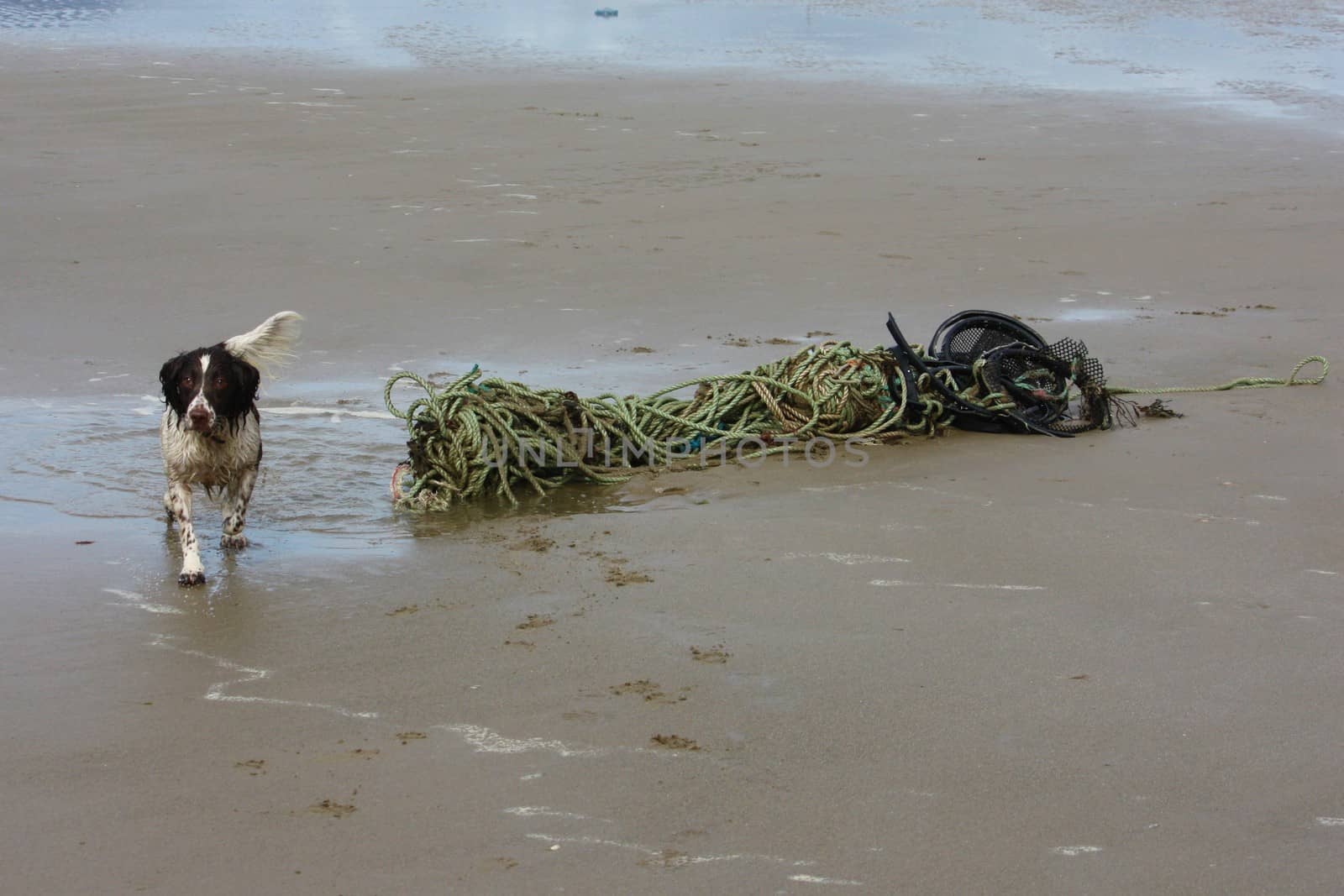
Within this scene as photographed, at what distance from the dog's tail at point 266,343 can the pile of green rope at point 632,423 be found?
0.67 metres

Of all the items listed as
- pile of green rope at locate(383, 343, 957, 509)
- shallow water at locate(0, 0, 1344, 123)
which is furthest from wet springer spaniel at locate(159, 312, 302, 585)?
shallow water at locate(0, 0, 1344, 123)

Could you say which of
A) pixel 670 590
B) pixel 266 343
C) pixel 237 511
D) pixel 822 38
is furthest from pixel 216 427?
pixel 822 38

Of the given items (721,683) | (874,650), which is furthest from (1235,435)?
(721,683)

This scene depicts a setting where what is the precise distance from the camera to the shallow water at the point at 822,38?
746 inches

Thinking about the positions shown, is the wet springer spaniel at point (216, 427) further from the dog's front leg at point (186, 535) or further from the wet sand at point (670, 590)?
the wet sand at point (670, 590)

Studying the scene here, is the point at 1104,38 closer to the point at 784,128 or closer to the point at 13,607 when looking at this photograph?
the point at 784,128

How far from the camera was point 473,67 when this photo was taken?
18859 millimetres

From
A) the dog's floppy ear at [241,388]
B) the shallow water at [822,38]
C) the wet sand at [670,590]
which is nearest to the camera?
the wet sand at [670,590]

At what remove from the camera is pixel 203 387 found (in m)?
5.25

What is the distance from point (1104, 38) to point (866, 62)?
5.38 meters

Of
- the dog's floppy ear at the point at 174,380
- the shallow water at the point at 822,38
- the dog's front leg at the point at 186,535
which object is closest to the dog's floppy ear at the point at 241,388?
the dog's floppy ear at the point at 174,380

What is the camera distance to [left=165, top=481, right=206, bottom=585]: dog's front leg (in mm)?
5016

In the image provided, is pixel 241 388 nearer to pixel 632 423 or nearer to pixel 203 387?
pixel 203 387

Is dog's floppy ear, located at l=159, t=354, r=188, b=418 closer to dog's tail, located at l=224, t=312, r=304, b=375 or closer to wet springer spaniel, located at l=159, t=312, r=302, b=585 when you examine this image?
wet springer spaniel, located at l=159, t=312, r=302, b=585
